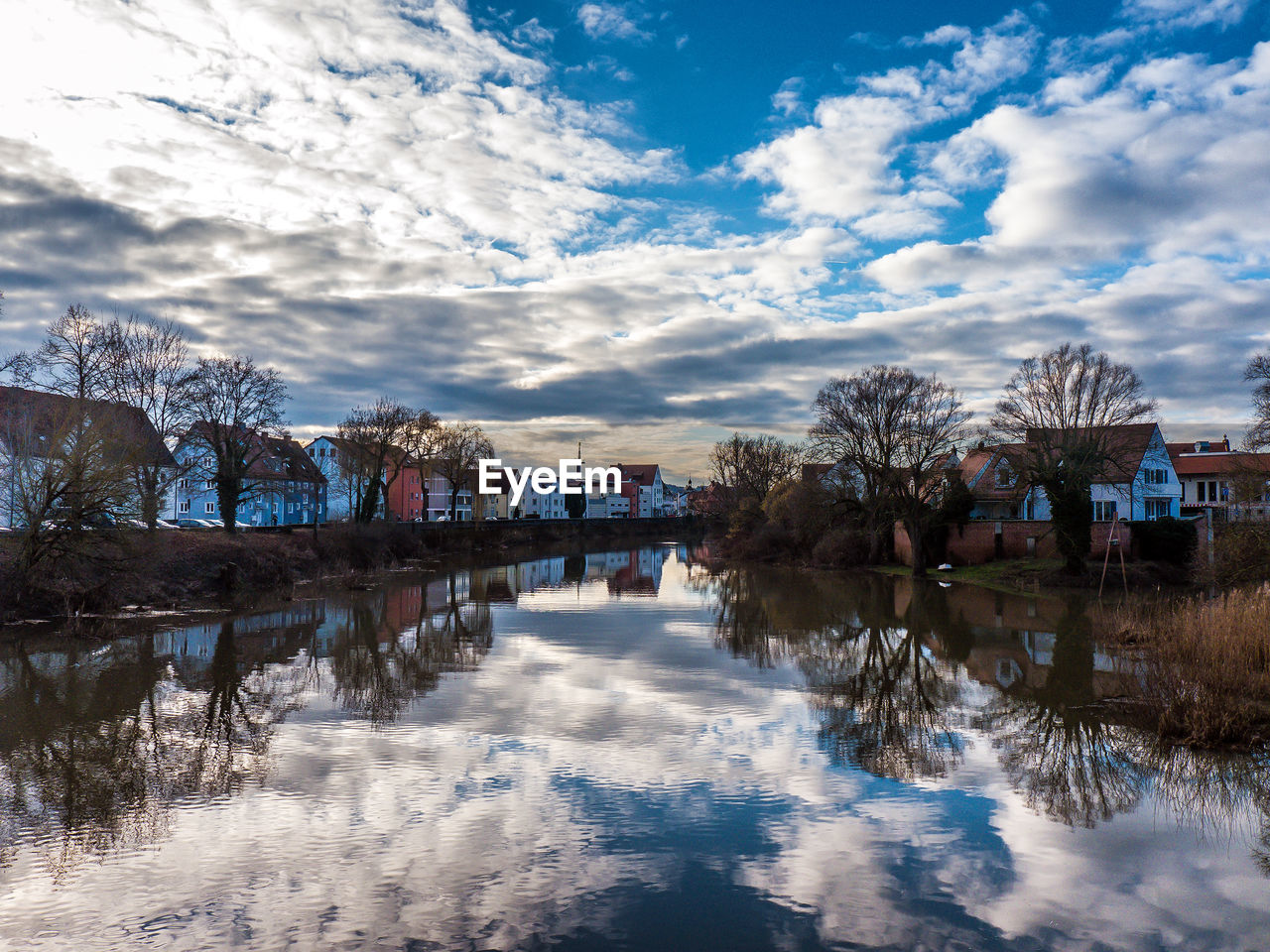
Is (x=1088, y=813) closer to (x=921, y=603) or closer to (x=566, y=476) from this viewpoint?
(x=921, y=603)

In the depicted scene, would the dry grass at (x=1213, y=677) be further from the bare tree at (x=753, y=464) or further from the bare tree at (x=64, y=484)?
the bare tree at (x=753, y=464)

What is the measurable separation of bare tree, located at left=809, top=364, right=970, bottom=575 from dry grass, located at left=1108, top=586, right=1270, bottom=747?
87.0 feet

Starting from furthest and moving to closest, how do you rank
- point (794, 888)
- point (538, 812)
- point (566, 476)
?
point (566, 476), point (538, 812), point (794, 888)

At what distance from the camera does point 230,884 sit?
6.53 m

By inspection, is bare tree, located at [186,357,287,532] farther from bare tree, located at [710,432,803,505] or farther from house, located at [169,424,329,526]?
bare tree, located at [710,432,803,505]

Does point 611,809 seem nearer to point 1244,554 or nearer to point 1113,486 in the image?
point 1244,554

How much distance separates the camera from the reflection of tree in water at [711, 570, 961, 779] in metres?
10.6

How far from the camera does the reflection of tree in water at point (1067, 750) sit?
336 inches

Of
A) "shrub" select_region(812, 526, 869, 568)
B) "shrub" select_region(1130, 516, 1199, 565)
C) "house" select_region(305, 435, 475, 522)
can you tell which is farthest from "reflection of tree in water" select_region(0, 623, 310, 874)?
"house" select_region(305, 435, 475, 522)

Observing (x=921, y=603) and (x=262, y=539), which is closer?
(x=921, y=603)

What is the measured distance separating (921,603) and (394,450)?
40.6 meters

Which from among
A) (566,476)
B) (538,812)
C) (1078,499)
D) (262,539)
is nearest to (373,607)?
(262,539)

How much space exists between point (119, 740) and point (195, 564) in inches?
856

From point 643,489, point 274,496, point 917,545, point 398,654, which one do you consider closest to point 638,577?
point 917,545
